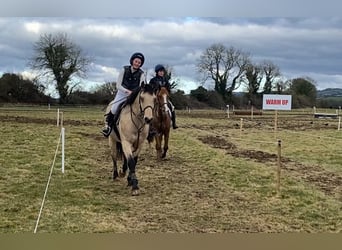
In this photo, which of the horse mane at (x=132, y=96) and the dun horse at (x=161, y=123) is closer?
the horse mane at (x=132, y=96)

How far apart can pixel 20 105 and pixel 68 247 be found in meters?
3.13

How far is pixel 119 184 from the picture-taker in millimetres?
3373

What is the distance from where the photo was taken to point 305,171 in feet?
13.4

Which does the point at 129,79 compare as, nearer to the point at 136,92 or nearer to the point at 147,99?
the point at 136,92

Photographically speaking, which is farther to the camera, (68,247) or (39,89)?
(39,89)

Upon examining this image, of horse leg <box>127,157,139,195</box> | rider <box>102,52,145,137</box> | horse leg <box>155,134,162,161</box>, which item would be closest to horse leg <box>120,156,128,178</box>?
horse leg <box>127,157,139,195</box>

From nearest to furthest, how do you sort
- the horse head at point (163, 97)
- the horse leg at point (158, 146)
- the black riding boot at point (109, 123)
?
the black riding boot at point (109, 123) < the horse head at point (163, 97) < the horse leg at point (158, 146)

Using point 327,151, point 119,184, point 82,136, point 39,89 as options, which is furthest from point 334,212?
point 82,136

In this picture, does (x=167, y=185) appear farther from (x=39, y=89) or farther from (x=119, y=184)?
(x=39, y=89)

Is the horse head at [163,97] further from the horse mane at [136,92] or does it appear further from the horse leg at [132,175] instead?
the horse leg at [132,175]

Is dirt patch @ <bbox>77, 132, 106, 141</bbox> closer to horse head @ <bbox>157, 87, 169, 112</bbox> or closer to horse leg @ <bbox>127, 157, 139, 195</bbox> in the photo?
horse head @ <bbox>157, 87, 169, 112</bbox>

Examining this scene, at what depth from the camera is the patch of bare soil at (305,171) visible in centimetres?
337

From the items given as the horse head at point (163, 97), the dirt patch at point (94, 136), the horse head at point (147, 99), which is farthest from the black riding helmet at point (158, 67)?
the dirt patch at point (94, 136)

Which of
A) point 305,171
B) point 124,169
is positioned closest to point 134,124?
point 124,169
